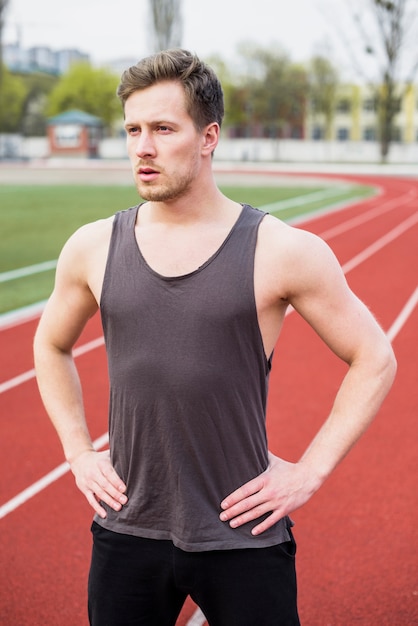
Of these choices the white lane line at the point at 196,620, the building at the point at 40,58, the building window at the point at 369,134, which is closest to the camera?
the white lane line at the point at 196,620

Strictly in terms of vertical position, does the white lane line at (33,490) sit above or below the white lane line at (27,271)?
above

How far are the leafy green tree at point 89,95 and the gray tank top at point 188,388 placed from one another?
82.6 meters

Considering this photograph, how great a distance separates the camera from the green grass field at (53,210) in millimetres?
11719

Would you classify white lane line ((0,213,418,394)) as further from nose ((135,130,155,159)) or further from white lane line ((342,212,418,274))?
nose ((135,130,155,159))

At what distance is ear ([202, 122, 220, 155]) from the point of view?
78.2 inches

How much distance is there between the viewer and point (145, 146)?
1.92 meters

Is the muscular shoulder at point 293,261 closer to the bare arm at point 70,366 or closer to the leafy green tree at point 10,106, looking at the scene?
the bare arm at point 70,366

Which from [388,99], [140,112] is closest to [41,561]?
[140,112]

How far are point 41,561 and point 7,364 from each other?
3651mm

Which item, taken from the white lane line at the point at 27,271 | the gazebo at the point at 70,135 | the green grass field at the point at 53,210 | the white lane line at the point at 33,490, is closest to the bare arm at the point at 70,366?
the white lane line at the point at 33,490

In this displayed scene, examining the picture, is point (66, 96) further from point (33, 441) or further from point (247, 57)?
point (33, 441)

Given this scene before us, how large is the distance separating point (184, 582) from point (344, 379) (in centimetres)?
62

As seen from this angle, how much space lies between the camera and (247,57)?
7931 cm

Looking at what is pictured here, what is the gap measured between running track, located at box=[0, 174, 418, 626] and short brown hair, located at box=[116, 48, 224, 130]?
96.7 inches
